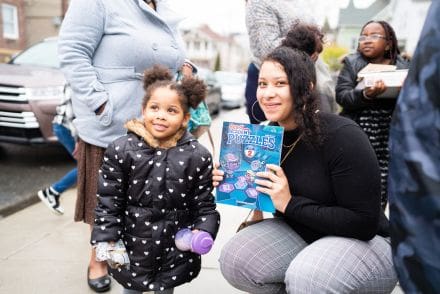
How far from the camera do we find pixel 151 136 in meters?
2.12

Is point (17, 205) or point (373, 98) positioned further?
point (17, 205)

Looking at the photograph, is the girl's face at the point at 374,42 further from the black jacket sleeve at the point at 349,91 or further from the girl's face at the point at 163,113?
the girl's face at the point at 163,113

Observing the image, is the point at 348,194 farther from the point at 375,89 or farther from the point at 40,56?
the point at 40,56

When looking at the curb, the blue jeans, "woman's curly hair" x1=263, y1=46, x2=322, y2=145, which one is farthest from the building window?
"woman's curly hair" x1=263, y1=46, x2=322, y2=145

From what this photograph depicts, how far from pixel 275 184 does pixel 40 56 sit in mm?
5554

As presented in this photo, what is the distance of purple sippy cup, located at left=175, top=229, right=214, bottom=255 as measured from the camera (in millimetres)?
1982

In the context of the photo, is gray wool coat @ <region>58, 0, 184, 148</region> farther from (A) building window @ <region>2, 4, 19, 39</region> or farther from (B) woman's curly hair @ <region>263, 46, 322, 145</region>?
(A) building window @ <region>2, 4, 19, 39</region>

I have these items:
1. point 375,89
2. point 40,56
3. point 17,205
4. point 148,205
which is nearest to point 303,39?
point 375,89

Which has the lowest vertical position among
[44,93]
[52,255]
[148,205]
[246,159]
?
[52,255]

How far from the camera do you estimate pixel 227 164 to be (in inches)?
82.2

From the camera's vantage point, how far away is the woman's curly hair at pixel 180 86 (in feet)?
7.03

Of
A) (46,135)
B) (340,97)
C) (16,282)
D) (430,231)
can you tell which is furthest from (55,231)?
(430,231)

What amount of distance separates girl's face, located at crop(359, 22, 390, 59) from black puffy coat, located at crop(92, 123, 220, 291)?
1596 mm

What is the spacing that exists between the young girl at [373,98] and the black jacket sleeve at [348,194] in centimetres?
90
